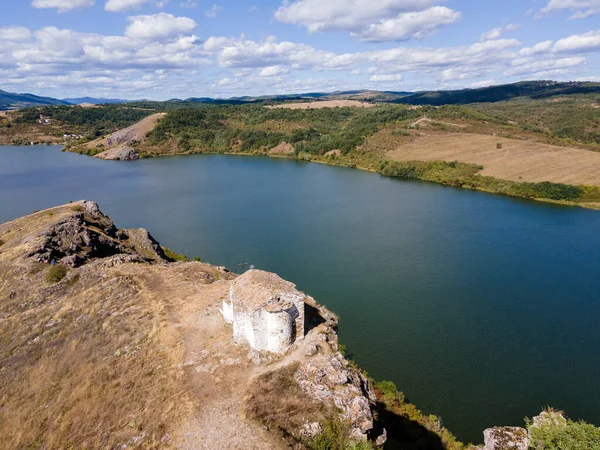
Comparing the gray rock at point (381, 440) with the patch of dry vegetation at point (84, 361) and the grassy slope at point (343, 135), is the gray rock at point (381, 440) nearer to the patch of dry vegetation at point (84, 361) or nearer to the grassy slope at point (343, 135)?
the patch of dry vegetation at point (84, 361)

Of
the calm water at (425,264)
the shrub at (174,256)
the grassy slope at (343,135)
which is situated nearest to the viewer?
the calm water at (425,264)

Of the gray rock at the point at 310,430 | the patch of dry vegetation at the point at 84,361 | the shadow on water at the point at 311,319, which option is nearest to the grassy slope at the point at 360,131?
the shadow on water at the point at 311,319

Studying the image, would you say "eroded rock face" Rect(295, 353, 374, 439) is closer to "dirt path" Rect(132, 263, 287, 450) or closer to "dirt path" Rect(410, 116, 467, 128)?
"dirt path" Rect(132, 263, 287, 450)

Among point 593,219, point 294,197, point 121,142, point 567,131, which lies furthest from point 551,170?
point 121,142

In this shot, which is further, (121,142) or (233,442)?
(121,142)

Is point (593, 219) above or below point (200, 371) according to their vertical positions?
below

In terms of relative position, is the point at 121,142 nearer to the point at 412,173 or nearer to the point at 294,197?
the point at 294,197

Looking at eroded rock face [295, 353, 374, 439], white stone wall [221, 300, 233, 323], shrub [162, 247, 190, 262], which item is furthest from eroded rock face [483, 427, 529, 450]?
shrub [162, 247, 190, 262]
